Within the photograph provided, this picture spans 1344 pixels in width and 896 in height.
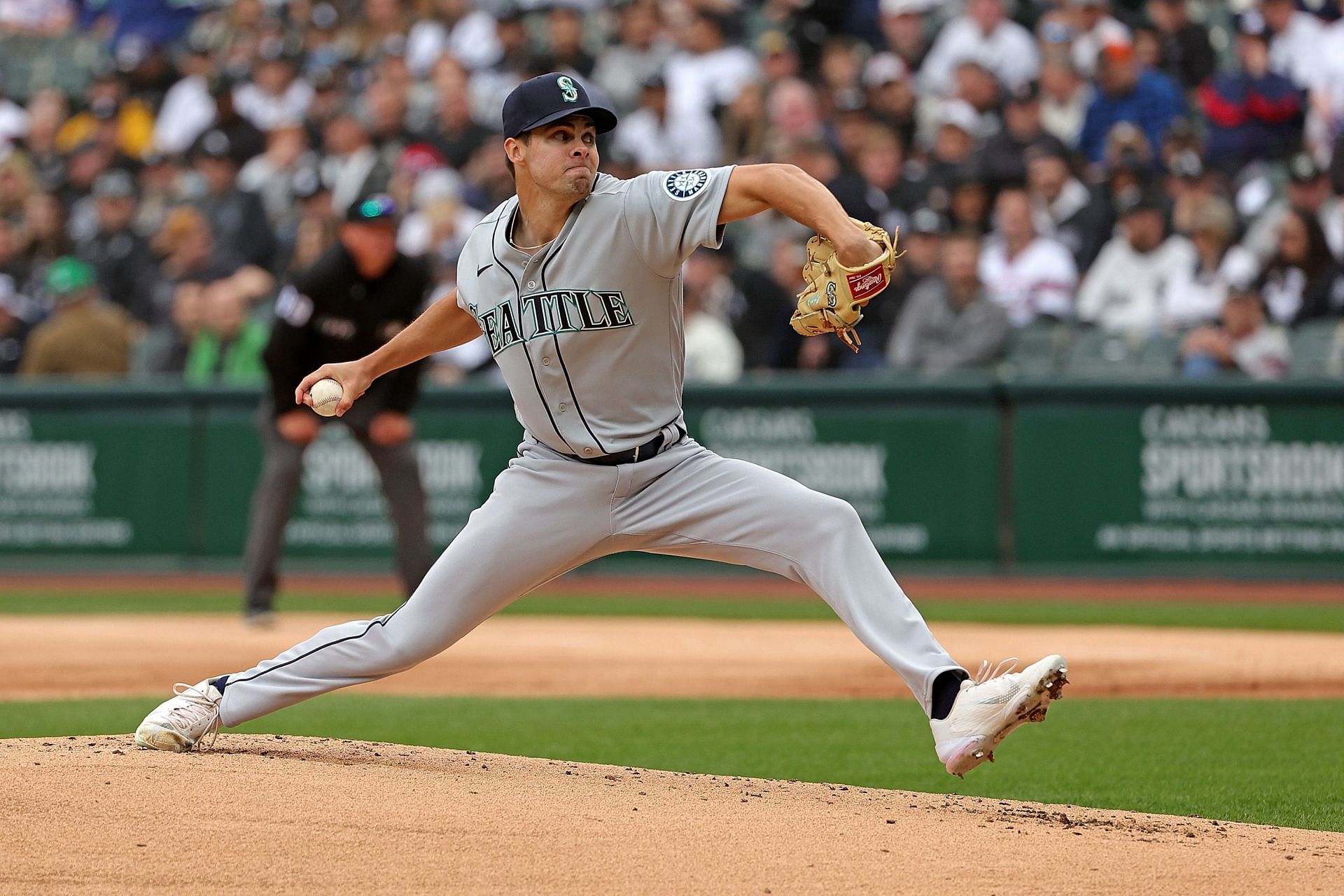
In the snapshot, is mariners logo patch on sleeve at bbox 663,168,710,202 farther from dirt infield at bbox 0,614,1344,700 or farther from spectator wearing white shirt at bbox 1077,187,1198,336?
spectator wearing white shirt at bbox 1077,187,1198,336

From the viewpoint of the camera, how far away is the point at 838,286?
446cm

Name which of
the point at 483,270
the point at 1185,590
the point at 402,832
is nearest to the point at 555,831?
the point at 402,832

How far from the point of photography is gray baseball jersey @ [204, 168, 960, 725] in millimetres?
4840

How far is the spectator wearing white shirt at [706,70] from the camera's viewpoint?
1616 cm

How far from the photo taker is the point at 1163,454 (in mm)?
12969

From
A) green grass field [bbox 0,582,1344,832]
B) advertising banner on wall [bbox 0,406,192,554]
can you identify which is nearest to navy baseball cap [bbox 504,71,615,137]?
green grass field [bbox 0,582,1344,832]

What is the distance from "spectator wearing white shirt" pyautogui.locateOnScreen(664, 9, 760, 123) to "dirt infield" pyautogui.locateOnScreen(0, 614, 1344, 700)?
20.7ft

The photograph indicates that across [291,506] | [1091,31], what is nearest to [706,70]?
[1091,31]

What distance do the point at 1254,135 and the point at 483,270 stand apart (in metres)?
10.8

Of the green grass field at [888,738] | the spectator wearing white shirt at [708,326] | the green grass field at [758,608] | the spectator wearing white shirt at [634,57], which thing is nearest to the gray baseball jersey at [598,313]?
the green grass field at [888,738]

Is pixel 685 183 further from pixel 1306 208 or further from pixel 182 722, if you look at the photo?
pixel 1306 208

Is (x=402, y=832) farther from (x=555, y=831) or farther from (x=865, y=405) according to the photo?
(x=865, y=405)

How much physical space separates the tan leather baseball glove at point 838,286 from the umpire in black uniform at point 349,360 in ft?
18.5

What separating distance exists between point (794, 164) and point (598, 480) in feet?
24.8
